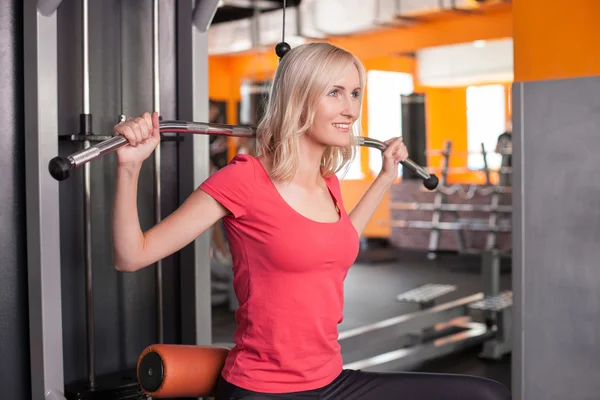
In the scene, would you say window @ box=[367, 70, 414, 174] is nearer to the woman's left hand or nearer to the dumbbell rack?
the dumbbell rack

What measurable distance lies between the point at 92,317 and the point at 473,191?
6.96 m

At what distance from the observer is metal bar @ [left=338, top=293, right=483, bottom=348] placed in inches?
144

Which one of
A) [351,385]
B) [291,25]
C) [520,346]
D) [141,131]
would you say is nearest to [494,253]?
[520,346]

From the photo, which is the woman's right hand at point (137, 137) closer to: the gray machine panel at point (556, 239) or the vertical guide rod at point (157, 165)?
the vertical guide rod at point (157, 165)

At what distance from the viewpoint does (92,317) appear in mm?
1983

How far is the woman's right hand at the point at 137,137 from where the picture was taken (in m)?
1.33

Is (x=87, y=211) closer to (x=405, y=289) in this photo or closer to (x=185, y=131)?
(x=185, y=131)

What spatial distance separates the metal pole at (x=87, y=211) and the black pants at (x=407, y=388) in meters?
0.56

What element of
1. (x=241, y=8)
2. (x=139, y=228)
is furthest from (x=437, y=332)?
(x=241, y=8)

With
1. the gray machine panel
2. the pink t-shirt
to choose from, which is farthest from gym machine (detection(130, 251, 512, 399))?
the gray machine panel

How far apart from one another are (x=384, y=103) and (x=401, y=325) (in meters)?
7.64

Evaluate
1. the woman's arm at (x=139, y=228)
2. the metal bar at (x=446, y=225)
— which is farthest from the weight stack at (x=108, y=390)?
the metal bar at (x=446, y=225)

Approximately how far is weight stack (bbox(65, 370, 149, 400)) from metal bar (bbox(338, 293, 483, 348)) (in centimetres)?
162

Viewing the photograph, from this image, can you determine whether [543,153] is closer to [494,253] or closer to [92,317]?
[92,317]
